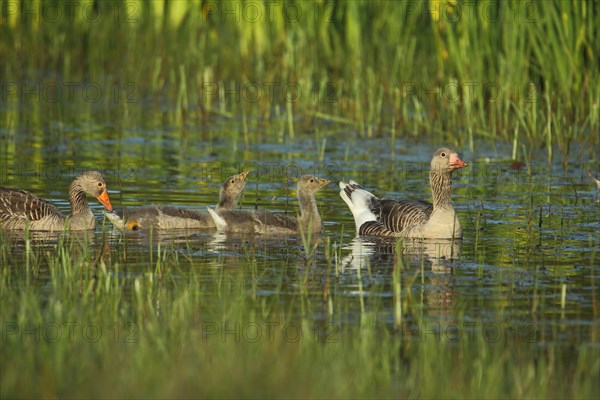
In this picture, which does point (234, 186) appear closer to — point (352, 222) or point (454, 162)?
point (352, 222)

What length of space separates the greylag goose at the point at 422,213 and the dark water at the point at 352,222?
237mm

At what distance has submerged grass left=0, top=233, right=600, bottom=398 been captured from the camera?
7105mm

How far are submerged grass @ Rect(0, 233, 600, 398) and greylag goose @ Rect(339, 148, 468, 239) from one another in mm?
2936

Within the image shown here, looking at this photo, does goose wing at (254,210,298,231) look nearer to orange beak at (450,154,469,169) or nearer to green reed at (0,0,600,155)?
orange beak at (450,154,469,169)

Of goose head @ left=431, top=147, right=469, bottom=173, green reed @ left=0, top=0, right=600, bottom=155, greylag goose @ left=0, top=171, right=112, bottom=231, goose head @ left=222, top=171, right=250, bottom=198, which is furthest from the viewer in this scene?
green reed @ left=0, top=0, right=600, bottom=155

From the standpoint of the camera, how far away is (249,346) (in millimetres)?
7914

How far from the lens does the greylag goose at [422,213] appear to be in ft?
43.3

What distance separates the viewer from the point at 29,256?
11.4m

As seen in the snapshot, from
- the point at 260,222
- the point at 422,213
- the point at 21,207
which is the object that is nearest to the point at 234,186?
the point at 260,222

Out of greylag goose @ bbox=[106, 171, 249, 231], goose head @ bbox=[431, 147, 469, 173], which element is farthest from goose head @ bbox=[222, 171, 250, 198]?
goose head @ bbox=[431, 147, 469, 173]

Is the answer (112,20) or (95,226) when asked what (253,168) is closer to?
(95,226)

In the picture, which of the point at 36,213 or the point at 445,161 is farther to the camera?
the point at 445,161

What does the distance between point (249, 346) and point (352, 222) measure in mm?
6939

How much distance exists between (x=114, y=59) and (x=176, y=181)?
1121cm
